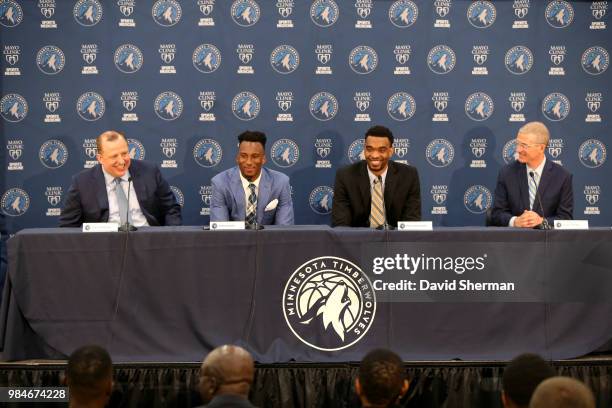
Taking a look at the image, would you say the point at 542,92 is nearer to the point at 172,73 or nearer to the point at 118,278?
the point at 172,73

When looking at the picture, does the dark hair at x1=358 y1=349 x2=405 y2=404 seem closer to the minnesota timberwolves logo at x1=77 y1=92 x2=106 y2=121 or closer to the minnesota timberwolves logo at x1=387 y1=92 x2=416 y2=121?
the minnesota timberwolves logo at x1=387 y1=92 x2=416 y2=121

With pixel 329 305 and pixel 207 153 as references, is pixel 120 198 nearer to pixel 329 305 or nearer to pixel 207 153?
pixel 207 153

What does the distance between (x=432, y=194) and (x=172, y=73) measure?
8.01 feet

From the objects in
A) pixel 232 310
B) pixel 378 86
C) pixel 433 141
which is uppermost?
pixel 378 86

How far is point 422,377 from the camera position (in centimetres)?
437

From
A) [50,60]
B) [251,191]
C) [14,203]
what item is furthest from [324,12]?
[14,203]

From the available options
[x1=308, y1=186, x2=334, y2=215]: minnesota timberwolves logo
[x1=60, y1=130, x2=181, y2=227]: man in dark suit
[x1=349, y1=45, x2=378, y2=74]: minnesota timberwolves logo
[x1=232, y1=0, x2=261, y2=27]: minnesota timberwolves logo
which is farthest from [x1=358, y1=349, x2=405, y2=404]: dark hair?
[x1=232, y1=0, x2=261, y2=27]: minnesota timberwolves logo

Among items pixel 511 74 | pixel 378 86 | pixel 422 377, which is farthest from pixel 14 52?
pixel 422 377

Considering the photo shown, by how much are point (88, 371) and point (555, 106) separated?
532cm

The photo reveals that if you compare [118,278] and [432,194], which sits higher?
[432,194]

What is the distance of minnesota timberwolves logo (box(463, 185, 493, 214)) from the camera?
23.7 ft

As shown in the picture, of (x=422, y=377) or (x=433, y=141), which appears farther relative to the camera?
(x=433, y=141)

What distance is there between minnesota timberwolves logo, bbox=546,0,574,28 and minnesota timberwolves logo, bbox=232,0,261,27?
2480 millimetres

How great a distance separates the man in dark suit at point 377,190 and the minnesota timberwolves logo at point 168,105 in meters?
1.84
